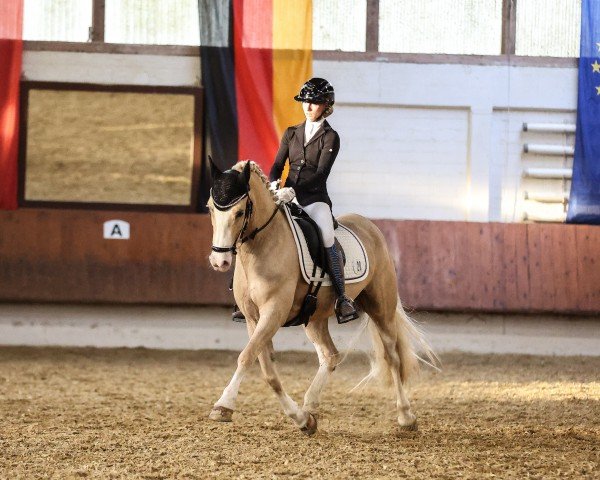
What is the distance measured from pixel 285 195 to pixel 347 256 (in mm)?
735

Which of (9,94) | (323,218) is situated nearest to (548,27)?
(9,94)

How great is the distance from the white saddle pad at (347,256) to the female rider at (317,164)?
0.15m

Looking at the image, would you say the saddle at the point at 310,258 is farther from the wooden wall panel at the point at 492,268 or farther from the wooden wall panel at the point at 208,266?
the wooden wall panel at the point at 492,268

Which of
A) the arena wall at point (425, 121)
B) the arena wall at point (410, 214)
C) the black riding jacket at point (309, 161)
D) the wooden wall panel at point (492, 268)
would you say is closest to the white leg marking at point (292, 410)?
the black riding jacket at point (309, 161)

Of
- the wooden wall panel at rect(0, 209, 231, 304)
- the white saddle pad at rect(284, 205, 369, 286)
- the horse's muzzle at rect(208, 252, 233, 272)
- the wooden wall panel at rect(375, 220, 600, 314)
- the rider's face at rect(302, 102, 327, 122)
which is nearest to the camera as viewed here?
the horse's muzzle at rect(208, 252, 233, 272)

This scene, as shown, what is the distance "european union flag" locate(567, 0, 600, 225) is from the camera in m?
11.8

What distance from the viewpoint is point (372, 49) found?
12.0 m

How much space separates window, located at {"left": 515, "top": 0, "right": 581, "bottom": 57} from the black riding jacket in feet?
21.4

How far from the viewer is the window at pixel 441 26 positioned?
473 inches

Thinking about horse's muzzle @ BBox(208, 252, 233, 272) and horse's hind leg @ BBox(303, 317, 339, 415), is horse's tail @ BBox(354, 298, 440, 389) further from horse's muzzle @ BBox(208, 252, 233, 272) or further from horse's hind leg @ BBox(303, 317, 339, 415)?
horse's muzzle @ BBox(208, 252, 233, 272)

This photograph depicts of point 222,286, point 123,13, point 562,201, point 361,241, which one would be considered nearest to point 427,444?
point 361,241

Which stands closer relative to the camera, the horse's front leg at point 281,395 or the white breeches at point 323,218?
the horse's front leg at point 281,395

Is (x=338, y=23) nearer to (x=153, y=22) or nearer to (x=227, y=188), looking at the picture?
(x=153, y=22)

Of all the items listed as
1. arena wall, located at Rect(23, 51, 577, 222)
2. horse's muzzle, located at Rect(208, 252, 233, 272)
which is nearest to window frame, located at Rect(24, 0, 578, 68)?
arena wall, located at Rect(23, 51, 577, 222)
